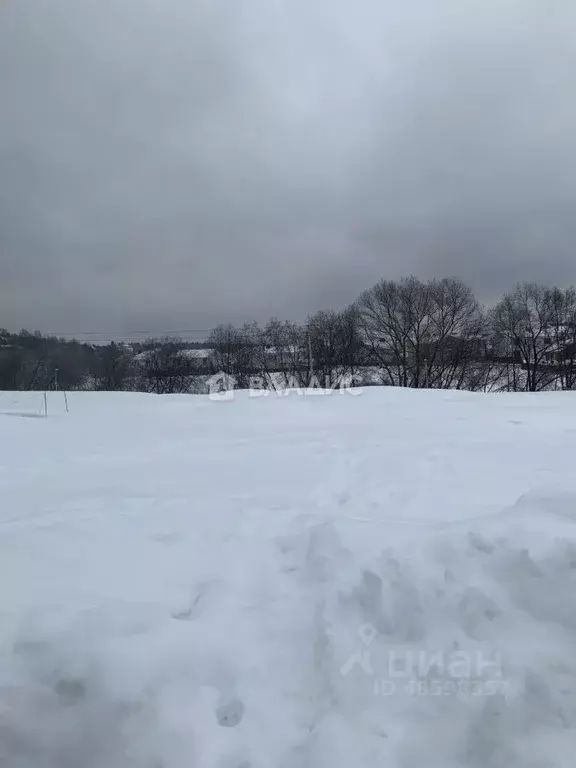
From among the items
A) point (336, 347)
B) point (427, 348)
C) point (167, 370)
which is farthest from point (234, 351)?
point (427, 348)

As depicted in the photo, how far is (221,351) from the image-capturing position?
36.0 metres

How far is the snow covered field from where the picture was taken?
1.61 meters

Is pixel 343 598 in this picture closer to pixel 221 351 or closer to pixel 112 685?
pixel 112 685

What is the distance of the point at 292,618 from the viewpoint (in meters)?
2.13

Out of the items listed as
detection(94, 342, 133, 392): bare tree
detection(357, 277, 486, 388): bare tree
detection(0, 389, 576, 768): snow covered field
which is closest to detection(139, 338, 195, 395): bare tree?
detection(94, 342, 133, 392): bare tree

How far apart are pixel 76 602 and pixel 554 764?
7.58ft

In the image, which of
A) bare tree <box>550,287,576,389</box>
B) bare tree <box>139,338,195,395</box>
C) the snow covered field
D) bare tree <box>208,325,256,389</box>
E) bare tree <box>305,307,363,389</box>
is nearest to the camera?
the snow covered field

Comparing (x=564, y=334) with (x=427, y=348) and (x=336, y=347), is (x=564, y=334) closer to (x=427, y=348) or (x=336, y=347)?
(x=427, y=348)

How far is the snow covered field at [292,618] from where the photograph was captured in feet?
5.27

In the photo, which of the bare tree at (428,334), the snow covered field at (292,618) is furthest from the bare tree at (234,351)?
the snow covered field at (292,618)

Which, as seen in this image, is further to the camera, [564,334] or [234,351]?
[234,351]

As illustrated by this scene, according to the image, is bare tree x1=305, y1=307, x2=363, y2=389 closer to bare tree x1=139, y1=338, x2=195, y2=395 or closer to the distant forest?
the distant forest

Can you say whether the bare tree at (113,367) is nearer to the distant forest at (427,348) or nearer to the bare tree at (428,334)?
the distant forest at (427,348)

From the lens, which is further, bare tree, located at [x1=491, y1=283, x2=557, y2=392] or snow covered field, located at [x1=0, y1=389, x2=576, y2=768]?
bare tree, located at [x1=491, y1=283, x2=557, y2=392]
